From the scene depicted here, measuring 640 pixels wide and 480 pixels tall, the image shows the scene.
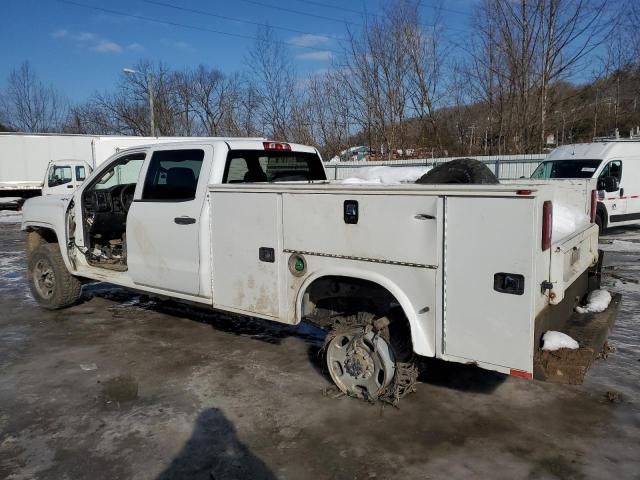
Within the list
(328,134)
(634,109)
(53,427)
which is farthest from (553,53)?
(53,427)

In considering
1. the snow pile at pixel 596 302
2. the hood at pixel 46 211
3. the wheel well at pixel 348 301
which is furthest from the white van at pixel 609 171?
the hood at pixel 46 211

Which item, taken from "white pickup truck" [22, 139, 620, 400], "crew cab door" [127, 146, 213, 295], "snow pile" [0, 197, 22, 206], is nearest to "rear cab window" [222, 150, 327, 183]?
"white pickup truck" [22, 139, 620, 400]

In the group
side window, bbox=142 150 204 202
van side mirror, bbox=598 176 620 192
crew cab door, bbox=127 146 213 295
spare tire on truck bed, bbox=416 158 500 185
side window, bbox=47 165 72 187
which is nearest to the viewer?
spare tire on truck bed, bbox=416 158 500 185

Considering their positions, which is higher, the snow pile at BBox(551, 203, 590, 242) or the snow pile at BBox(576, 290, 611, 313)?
the snow pile at BBox(551, 203, 590, 242)

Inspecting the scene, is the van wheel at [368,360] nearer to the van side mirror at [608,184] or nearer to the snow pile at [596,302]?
the snow pile at [596,302]

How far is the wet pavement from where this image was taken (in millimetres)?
3457

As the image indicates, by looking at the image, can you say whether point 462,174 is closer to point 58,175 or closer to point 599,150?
point 599,150

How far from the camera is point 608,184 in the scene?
504 inches

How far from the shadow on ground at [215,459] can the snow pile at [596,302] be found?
2.82m

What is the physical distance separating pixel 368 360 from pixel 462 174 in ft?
5.70

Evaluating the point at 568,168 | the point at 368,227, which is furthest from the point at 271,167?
the point at 568,168

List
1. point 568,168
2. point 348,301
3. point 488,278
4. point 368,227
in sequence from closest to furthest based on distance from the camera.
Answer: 1. point 488,278
2. point 368,227
3. point 348,301
4. point 568,168

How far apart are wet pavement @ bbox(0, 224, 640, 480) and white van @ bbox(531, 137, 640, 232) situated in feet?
26.3

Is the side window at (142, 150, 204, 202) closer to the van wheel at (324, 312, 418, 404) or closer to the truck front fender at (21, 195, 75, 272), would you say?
the truck front fender at (21, 195, 75, 272)
